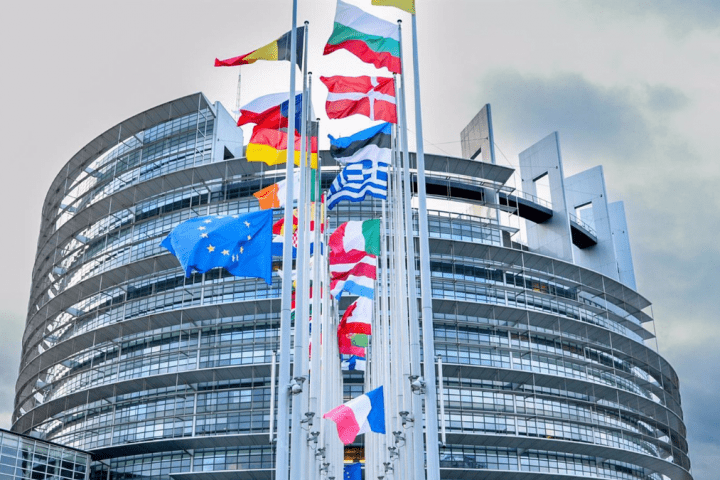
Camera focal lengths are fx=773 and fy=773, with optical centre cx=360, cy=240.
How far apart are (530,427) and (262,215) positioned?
43297 mm

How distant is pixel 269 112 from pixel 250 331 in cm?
3587

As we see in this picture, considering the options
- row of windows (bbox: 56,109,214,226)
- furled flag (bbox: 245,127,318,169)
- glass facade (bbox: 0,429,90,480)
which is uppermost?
row of windows (bbox: 56,109,214,226)

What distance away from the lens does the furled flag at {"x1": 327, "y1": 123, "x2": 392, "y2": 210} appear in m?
29.1

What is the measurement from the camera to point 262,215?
2239 cm

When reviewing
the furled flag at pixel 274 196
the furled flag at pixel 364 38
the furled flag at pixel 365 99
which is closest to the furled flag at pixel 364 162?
the furled flag at pixel 274 196

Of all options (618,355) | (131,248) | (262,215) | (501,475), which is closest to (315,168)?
(262,215)

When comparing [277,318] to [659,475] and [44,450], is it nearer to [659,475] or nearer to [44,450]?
[44,450]

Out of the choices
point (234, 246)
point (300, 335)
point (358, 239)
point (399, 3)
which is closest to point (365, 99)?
point (399, 3)

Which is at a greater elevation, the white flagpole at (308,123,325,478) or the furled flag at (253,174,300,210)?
the furled flag at (253,174,300,210)

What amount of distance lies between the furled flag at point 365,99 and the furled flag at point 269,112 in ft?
4.24

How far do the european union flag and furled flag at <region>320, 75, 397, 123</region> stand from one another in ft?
17.6

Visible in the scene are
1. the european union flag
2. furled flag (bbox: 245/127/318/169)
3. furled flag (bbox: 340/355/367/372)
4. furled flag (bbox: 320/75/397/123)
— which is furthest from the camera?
furled flag (bbox: 340/355/367/372)

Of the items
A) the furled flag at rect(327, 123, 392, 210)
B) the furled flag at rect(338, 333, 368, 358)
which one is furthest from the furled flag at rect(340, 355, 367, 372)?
the furled flag at rect(327, 123, 392, 210)

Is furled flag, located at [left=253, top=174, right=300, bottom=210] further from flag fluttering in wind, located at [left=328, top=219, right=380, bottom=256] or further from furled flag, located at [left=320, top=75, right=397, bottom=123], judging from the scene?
furled flag, located at [left=320, top=75, right=397, bottom=123]
